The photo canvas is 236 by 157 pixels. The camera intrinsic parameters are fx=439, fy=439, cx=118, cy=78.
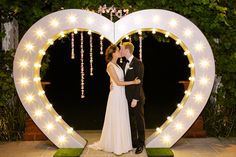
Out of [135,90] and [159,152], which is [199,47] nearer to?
[135,90]

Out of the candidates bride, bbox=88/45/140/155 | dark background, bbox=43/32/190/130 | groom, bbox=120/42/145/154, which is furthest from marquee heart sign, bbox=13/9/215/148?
dark background, bbox=43/32/190/130

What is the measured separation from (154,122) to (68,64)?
385 centimetres

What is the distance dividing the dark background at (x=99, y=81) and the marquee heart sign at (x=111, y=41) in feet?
9.70

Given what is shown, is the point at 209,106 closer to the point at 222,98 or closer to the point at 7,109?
the point at 222,98

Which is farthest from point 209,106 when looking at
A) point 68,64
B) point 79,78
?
point 79,78

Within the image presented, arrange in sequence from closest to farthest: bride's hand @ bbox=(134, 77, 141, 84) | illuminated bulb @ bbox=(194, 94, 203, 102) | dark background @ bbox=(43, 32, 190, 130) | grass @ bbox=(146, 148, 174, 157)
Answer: grass @ bbox=(146, 148, 174, 157)
bride's hand @ bbox=(134, 77, 141, 84)
illuminated bulb @ bbox=(194, 94, 203, 102)
dark background @ bbox=(43, 32, 190, 130)

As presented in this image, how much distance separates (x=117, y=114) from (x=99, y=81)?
27.8ft

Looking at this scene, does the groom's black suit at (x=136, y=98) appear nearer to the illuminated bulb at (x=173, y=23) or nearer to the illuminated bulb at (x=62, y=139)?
the illuminated bulb at (x=173, y=23)

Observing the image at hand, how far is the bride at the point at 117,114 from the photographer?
269 inches

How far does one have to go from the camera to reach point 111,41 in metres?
7.01

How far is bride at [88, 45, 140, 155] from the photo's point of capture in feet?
22.5

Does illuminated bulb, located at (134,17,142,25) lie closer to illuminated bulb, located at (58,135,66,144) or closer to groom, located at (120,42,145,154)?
groom, located at (120,42,145,154)

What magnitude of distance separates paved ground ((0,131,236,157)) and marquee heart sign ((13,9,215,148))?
28cm

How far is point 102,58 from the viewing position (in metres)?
13.5
